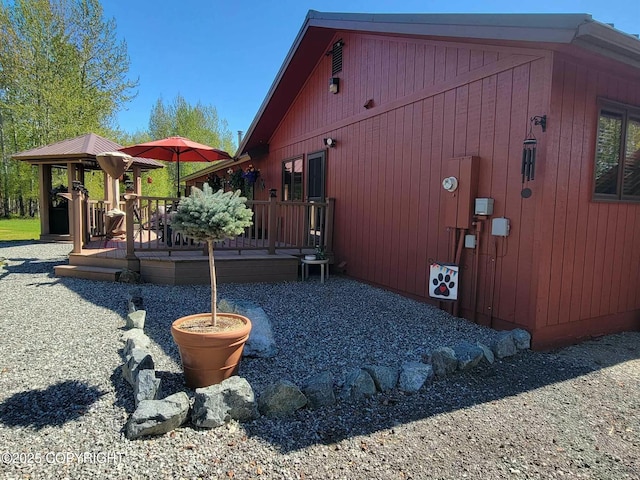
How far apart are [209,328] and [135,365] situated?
0.55 metres

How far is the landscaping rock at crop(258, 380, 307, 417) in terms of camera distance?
2568 mm

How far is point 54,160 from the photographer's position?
10.8 metres

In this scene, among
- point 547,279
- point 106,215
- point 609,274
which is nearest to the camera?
point 547,279

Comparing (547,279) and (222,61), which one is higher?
(222,61)

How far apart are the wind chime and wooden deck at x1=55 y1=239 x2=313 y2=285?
3.92 m

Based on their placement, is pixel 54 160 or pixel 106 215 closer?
pixel 106 215

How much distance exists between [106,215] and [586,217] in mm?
8357

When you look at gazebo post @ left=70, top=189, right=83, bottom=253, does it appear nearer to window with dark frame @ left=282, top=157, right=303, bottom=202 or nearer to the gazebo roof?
the gazebo roof

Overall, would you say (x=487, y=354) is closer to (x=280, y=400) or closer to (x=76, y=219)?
(x=280, y=400)

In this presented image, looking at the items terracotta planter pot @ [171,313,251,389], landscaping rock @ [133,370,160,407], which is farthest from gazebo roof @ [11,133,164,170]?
landscaping rock @ [133,370,160,407]

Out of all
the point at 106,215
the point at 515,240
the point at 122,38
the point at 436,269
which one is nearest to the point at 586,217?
the point at 515,240

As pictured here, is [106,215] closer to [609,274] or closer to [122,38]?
[609,274]

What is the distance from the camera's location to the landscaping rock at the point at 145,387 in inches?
98.7

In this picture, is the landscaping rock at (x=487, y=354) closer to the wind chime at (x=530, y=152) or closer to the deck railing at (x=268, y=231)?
the wind chime at (x=530, y=152)
